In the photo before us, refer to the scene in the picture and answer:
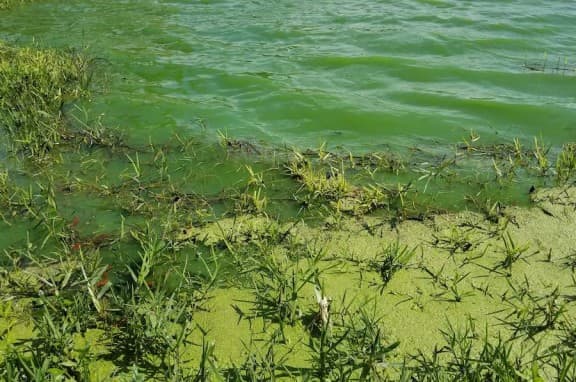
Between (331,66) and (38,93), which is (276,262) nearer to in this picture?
(38,93)


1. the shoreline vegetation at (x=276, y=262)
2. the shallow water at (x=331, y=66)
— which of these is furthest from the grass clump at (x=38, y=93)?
the shallow water at (x=331, y=66)

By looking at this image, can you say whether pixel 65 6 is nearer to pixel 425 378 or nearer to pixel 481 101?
pixel 481 101

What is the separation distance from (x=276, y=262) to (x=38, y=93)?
326 centimetres

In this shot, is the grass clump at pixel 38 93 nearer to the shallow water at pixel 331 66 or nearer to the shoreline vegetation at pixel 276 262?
the shoreline vegetation at pixel 276 262

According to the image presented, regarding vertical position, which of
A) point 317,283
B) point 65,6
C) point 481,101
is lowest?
point 317,283

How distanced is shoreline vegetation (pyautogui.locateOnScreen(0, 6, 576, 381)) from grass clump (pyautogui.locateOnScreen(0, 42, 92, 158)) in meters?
0.03

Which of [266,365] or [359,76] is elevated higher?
[359,76]

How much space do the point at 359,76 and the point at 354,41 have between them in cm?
125

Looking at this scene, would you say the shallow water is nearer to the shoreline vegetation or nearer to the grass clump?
the grass clump

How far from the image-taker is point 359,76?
19.6ft

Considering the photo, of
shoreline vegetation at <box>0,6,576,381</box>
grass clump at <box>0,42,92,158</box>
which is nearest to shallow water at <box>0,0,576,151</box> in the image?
grass clump at <box>0,42,92,158</box>

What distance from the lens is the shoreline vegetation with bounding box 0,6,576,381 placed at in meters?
2.24

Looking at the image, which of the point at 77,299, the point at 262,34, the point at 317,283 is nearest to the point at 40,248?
the point at 77,299

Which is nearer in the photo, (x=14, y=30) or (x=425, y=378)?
(x=425, y=378)
